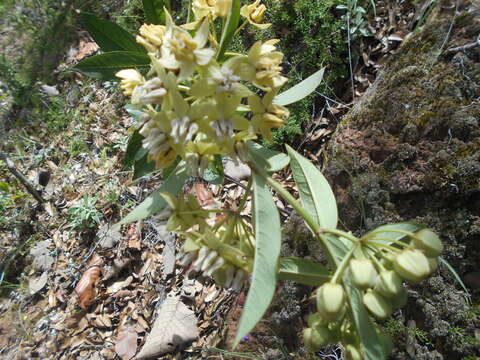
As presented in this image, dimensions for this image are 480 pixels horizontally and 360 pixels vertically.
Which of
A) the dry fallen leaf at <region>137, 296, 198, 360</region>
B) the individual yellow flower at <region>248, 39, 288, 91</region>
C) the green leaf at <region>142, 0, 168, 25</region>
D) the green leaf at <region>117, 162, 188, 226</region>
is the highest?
the green leaf at <region>142, 0, 168, 25</region>

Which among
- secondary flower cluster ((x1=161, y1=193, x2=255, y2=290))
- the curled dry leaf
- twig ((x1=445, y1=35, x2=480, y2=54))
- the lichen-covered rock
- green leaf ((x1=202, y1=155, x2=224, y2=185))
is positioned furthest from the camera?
the curled dry leaf

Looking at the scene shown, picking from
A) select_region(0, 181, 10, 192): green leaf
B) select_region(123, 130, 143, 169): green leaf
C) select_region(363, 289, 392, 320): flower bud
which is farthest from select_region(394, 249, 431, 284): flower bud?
select_region(0, 181, 10, 192): green leaf

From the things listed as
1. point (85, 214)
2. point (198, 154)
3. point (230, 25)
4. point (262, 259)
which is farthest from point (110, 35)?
point (85, 214)

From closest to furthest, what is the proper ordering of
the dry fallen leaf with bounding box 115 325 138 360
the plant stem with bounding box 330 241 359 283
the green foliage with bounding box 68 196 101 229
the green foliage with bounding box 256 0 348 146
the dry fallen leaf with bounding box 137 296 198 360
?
1. the plant stem with bounding box 330 241 359 283
2. the dry fallen leaf with bounding box 137 296 198 360
3. the dry fallen leaf with bounding box 115 325 138 360
4. the green foliage with bounding box 256 0 348 146
5. the green foliage with bounding box 68 196 101 229

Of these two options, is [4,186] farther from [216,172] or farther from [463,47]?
[463,47]

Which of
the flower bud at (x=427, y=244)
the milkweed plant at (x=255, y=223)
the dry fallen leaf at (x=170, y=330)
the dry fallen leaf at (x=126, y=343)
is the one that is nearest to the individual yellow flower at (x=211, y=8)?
the milkweed plant at (x=255, y=223)

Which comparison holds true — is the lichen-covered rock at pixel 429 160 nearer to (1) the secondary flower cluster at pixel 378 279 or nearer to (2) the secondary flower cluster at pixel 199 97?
(1) the secondary flower cluster at pixel 378 279

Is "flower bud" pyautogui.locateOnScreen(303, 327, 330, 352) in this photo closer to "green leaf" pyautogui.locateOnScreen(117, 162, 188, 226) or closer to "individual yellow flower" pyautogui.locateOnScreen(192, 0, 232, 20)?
"green leaf" pyautogui.locateOnScreen(117, 162, 188, 226)
